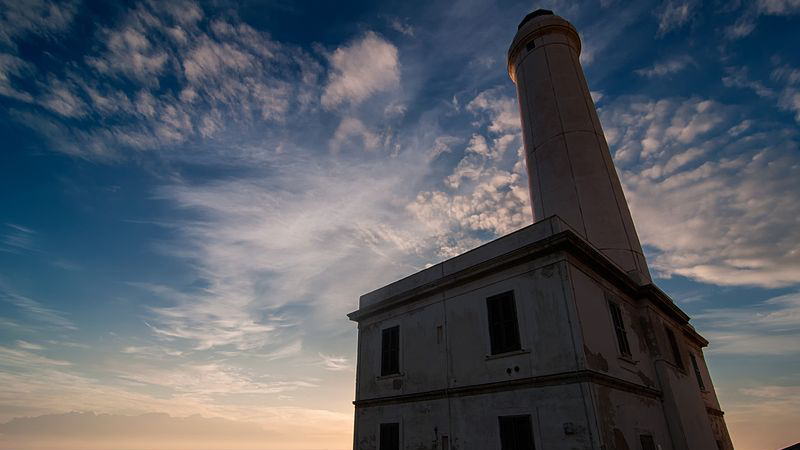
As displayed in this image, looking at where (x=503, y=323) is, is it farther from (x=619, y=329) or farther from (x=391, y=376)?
(x=391, y=376)

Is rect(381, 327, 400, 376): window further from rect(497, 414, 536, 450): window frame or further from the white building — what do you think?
rect(497, 414, 536, 450): window frame

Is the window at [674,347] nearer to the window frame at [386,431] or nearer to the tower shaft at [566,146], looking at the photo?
the tower shaft at [566,146]

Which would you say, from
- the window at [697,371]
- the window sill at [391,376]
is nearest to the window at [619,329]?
the window sill at [391,376]

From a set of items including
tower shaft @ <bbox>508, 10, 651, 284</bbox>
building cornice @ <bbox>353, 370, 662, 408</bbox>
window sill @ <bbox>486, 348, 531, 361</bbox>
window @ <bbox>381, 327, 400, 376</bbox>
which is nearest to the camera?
building cornice @ <bbox>353, 370, 662, 408</bbox>

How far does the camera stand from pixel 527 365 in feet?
35.6

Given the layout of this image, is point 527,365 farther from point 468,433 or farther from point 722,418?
point 722,418

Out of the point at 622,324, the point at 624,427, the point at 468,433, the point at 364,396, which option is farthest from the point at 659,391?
the point at 364,396

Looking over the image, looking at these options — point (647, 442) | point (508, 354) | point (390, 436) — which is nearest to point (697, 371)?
point (647, 442)

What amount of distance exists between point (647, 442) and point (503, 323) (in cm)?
502

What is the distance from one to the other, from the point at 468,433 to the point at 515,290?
13.9 feet

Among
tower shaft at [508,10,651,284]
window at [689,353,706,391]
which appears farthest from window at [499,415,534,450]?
window at [689,353,706,391]

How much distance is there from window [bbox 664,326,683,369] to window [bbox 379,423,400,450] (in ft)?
33.8

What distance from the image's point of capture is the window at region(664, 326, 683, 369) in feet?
49.5

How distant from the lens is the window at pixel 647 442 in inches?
436
